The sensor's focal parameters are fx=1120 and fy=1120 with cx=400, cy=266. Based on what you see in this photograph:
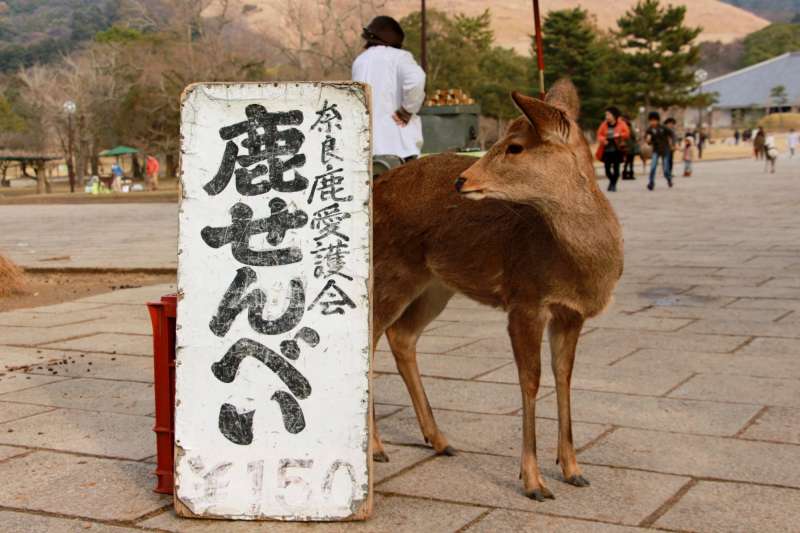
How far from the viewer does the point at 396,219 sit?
5109mm

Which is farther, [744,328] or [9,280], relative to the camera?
[9,280]

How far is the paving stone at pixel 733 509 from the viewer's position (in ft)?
13.4

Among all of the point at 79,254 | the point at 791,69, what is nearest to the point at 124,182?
the point at 79,254

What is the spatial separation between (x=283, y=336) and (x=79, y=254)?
10823 mm

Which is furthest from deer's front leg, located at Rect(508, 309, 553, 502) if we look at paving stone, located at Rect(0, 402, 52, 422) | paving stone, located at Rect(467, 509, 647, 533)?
paving stone, located at Rect(0, 402, 52, 422)

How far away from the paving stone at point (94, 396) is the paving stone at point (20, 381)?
0.27ft

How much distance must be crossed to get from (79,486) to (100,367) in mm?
2585

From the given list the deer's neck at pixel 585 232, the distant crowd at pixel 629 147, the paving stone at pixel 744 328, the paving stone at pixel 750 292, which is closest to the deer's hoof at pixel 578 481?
the deer's neck at pixel 585 232

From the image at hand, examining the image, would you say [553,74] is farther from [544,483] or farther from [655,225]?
[544,483]

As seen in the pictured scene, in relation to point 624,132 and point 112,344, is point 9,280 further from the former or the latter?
point 624,132

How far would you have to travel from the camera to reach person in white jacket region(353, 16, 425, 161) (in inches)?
326

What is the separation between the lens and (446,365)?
7.12m

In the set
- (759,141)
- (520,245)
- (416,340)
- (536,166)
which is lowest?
(416,340)

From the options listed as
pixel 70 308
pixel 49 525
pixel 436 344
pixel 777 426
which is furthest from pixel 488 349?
pixel 70 308
